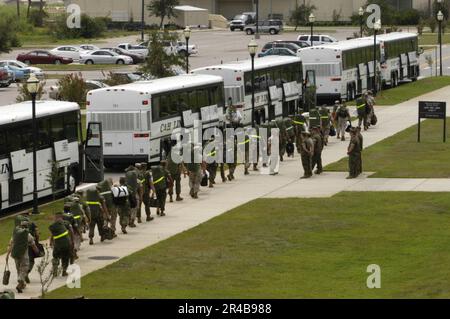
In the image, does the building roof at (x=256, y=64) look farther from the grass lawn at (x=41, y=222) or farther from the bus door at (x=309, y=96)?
the grass lawn at (x=41, y=222)

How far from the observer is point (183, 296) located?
23.1 m

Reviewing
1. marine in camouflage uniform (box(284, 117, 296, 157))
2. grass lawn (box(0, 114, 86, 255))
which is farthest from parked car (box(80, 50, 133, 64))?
grass lawn (box(0, 114, 86, 255))

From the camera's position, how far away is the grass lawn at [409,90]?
62.8m

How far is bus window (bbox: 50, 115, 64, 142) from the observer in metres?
36.1

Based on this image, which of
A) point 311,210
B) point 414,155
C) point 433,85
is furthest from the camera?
point 433,85

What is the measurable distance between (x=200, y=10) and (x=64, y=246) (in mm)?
106352

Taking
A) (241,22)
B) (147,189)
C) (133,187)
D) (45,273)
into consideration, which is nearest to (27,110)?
(147,189)

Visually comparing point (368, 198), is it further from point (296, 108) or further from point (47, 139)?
point (296, 108)

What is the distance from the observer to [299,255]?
27.1 m

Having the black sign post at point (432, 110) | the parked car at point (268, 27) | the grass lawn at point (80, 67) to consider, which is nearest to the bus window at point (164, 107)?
the black sign post at point (432, 110)

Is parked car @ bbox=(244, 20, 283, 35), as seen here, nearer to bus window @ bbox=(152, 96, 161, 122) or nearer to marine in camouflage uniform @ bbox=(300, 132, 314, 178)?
bus window @ bbox=(152, 96, 161, 122)

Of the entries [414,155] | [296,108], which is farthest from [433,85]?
[414,155]

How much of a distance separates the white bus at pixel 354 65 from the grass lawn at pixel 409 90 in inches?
29.8
